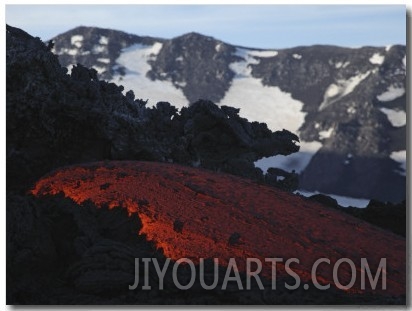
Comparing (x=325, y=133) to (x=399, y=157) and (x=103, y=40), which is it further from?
(x=103, y=40)

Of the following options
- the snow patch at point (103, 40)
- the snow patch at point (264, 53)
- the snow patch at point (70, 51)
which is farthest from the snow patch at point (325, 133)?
the snow patch at point (70, 51)

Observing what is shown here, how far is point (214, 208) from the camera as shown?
8867 mm

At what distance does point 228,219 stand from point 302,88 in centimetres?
5214

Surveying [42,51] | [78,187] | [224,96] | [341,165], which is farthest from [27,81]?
[224,96]

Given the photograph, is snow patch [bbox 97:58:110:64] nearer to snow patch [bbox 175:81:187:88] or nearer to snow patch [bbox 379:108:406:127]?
snow patch [bbox 175:81:187:88]

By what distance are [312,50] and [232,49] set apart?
618 cm

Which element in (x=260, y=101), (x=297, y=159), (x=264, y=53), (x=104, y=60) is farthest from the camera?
(x=264, y=53)

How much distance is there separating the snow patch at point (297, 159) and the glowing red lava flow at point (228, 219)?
32.0 meters

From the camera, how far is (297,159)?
153ft

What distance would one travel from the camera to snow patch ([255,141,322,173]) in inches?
1679

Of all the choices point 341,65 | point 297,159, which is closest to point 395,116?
point 297,159

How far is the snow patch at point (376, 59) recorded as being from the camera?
186ft

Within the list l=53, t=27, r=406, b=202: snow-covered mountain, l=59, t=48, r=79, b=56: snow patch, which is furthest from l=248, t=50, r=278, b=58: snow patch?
l=59, t=48, r=79, b=56: snow patch

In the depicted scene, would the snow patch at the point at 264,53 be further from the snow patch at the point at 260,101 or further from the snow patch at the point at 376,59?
the snow patch at the point at 376,59
